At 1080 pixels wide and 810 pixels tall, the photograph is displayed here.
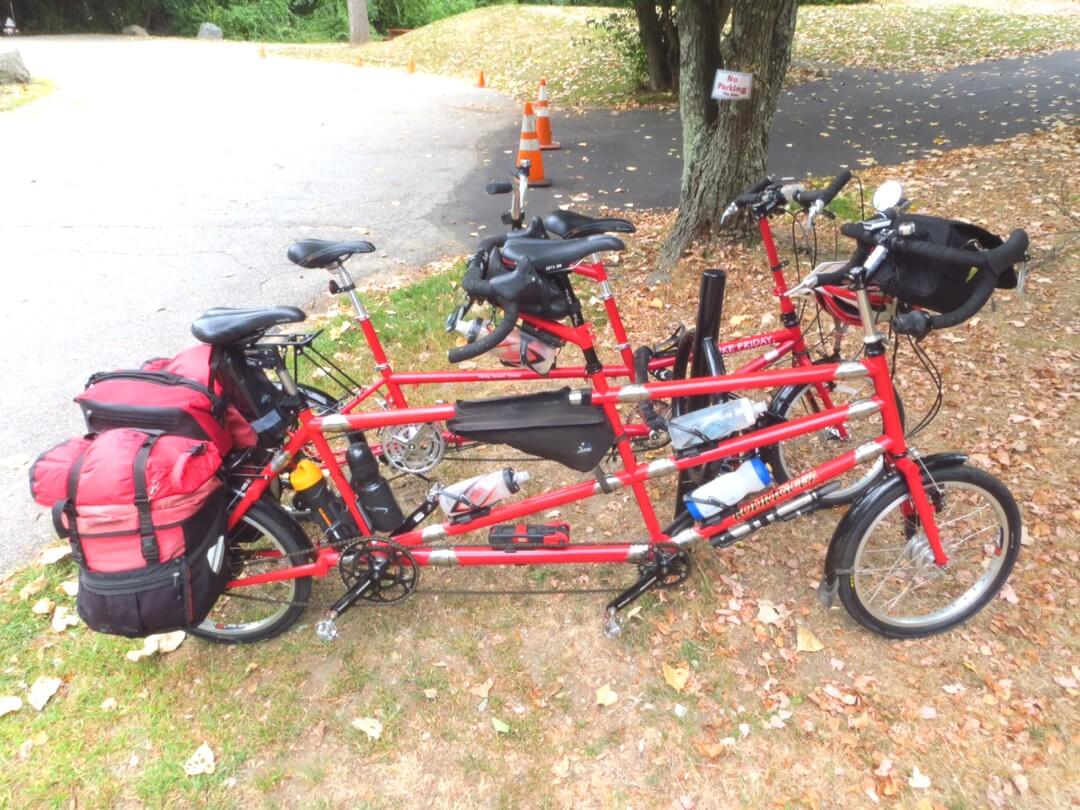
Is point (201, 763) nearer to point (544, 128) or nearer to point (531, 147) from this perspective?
point (531, 147)

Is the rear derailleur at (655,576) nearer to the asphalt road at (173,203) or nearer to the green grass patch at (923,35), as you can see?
the asphalt road at (173,203)

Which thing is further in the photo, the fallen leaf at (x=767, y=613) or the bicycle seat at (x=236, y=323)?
the fallen leaf at (x=767, y=613)

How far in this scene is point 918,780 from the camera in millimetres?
2330

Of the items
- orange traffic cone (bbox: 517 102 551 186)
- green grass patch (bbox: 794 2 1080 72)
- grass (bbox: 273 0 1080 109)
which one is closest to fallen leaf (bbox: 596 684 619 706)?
orange traffic cone (bbox: 517 102 551 186)

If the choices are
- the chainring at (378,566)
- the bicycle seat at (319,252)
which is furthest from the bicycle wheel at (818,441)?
the bicycle seat at (319,252)

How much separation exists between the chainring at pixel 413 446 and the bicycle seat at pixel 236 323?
833 mm

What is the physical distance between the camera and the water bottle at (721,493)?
9.02ft

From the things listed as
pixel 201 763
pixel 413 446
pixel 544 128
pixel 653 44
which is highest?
pixel 653 44

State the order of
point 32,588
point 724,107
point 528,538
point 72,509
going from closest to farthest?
1. point 72,509
2. point 528,538
3. point 32,588
4. point 724,107

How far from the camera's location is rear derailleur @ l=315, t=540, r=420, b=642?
2.76 m

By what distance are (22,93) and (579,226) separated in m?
Result: 15.6

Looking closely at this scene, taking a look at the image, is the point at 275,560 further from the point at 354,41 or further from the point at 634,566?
the point at 354,41

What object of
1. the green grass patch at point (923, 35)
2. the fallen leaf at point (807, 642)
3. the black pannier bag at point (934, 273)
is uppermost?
the green grass patch at point (923, 35)

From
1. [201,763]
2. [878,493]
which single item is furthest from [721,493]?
[201,763]
